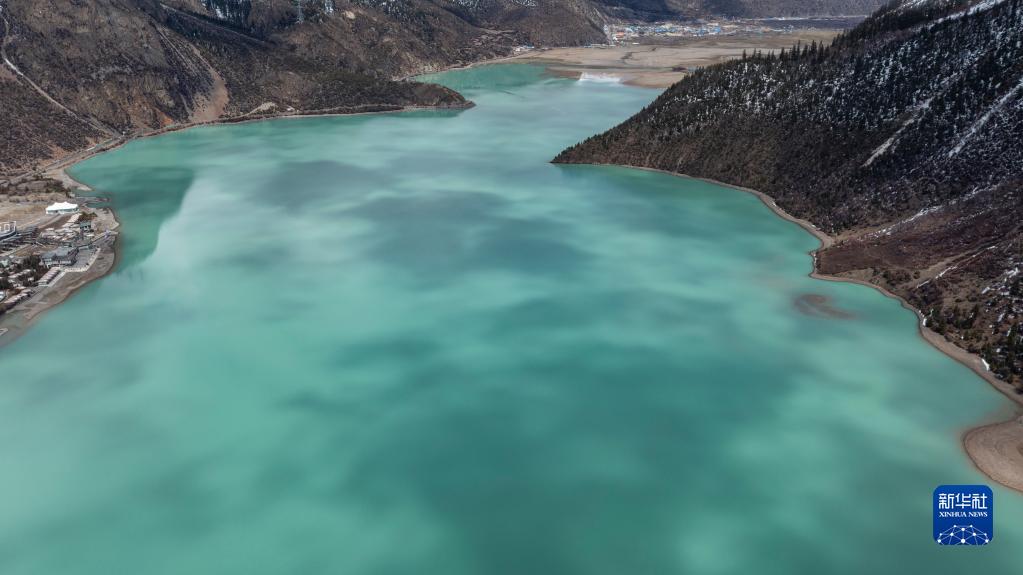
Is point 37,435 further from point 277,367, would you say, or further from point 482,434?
point 482,434

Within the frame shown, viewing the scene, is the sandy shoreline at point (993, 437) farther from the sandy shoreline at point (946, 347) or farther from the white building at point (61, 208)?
the white building at point (61, 208)

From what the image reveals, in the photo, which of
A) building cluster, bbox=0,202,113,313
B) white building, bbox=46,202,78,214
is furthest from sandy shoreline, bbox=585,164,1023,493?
white building, bbox=46,202,78,214

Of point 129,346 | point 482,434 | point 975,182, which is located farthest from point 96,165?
point 975,182

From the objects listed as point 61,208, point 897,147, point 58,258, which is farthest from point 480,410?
point 61,208

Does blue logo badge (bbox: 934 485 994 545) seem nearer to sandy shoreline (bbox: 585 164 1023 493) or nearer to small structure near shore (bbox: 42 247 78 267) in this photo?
sandy shoreline (bbox: 585 164 1023 493)

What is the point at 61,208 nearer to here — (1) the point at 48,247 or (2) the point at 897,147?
(1) the point at 48,247
